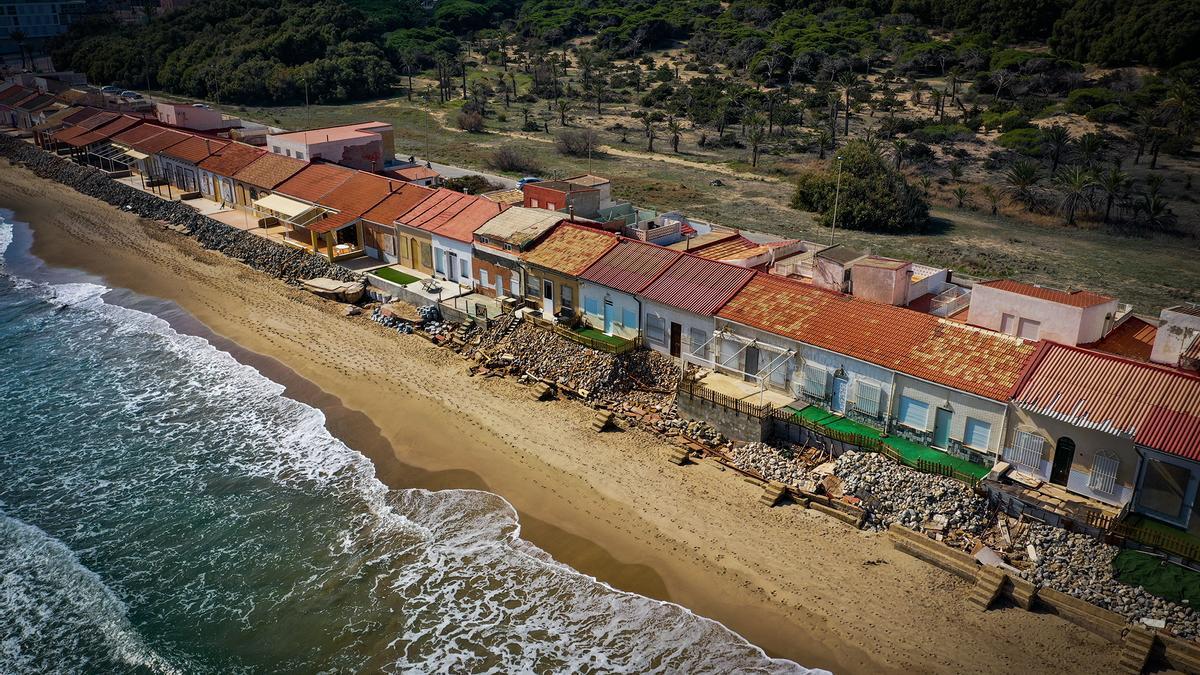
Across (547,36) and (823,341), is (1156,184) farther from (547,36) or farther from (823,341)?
(547,36)

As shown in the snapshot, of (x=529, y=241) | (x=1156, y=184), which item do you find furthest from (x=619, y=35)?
(x=529, y=241)

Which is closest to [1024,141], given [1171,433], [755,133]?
[755,133]

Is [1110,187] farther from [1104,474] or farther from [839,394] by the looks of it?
[1104,474]

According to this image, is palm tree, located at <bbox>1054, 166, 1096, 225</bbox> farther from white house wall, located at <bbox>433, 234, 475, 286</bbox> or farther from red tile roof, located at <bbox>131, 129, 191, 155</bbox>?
red tile roof, located at <bbox>131, 129, 191, 155</bbox>

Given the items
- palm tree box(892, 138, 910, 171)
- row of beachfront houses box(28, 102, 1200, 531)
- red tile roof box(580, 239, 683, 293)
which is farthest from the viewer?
palm tree box(892, 138, 910, 171)

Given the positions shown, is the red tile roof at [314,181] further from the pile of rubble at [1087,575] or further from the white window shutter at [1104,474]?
the white window shutter at [1104,474]

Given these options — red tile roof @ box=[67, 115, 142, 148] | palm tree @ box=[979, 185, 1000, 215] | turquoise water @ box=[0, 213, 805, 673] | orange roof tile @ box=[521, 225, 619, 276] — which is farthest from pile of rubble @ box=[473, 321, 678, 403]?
red tile roof @ box=[67, 115, 142, 148]
